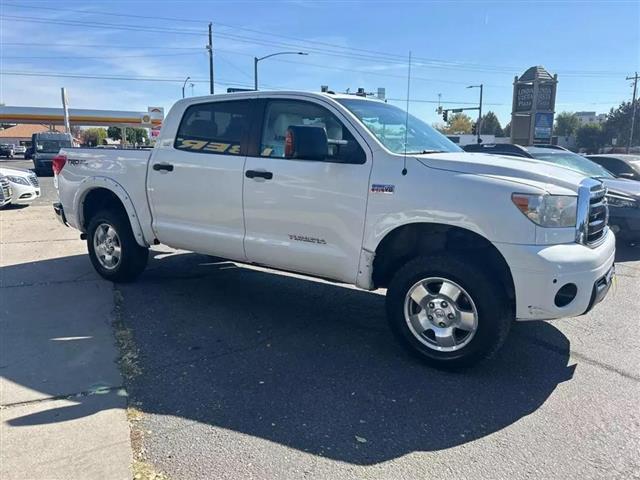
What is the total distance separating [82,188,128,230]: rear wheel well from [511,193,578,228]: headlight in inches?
170

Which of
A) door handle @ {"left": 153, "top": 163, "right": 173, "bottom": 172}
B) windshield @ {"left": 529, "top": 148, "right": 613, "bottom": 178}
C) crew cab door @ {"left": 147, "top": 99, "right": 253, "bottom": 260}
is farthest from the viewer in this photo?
windshield @ {"left": 529, "top": 148, "right": 613, "bottom": 178}

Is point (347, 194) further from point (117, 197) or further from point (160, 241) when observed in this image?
point (117, 197)

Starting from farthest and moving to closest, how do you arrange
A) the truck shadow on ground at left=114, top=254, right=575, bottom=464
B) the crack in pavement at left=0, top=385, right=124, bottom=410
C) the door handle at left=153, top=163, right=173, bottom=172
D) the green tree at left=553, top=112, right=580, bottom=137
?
the green tree at left=553, top=112, right=580, bottom=137 < the door handle at left=153, top=163, right=173, bottom=172 < the crack in pavement at left=0, top=385, right=124, bottom=410 < the truck shadow on ground at left=114, top=254, right=575, bottom=464

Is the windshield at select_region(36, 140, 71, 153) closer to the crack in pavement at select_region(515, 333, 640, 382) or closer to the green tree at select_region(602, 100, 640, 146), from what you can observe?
the crack in pavement at select_region(515, 333, 640, 382)

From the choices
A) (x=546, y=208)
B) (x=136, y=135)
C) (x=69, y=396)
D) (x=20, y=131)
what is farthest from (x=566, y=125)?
(x=69, y=396)

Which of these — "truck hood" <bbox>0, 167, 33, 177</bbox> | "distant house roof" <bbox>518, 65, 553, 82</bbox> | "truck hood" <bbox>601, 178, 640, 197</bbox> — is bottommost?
"truck hood" <bbox>0, 167, 33, 177</bbox>

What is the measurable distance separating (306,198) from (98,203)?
10.6 feet

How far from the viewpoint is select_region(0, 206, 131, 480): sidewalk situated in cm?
271

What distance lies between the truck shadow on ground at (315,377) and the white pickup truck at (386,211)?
0.41 m

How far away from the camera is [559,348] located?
4.30 metres

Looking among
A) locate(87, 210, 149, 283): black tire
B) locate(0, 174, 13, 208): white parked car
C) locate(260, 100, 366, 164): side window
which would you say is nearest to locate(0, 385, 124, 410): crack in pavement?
locate(260, 100, 366, 164): side window

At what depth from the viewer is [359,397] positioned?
3.42 m

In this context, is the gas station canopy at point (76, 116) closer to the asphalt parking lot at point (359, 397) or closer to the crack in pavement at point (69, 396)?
the asphalt parking lot at point (359, 397)

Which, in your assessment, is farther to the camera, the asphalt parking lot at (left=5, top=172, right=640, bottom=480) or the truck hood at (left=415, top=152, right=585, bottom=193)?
the truck hood at (left=415, top=152, right=585, bottom=193)
